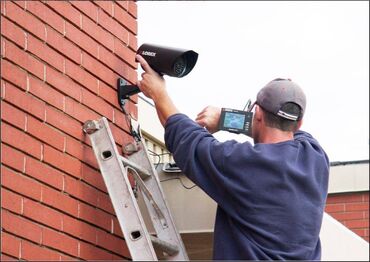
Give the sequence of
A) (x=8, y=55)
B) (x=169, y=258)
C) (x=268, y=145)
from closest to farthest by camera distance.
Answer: (x=8, y=55)
(x=268, y=145)
(x=169, y=258)

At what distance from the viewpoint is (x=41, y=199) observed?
4.74 m

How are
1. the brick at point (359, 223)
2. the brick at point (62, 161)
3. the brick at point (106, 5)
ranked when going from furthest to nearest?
1. the brick at point (359, 223)
2. the brick at point (106, 5)
3. the brick at point (62, 161)

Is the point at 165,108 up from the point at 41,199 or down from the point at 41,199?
up

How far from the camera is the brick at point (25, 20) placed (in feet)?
15.6

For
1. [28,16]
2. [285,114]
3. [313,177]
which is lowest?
[313,177]

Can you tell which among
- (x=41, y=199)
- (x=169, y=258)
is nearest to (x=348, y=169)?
(x=169, y=258)

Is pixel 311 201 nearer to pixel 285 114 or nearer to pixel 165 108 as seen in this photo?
pixel 285 114

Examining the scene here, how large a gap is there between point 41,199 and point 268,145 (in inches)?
43.9

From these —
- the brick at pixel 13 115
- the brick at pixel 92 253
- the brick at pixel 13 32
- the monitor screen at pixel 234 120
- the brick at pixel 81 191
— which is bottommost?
the brick at pixel 92 253

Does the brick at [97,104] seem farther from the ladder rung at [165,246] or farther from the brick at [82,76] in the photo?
the ladder rung at [165,246]

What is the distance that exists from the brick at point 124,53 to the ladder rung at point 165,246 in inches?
43.3

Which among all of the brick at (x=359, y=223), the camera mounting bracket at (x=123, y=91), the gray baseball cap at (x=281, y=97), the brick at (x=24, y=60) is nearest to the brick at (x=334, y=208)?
the brick at (x=359, y=223)

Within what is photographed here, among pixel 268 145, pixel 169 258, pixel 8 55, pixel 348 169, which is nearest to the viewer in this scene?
pixel 8 55

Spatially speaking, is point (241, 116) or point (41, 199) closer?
point (41, 199)
